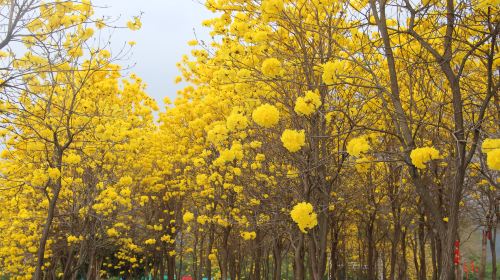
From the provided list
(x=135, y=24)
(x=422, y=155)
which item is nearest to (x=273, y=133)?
(x=135, y=24)

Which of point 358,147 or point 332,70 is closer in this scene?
point 332,70

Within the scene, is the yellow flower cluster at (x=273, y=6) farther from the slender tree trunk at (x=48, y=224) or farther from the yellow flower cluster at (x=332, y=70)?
the slender tree trunk at (x=48, y=224)

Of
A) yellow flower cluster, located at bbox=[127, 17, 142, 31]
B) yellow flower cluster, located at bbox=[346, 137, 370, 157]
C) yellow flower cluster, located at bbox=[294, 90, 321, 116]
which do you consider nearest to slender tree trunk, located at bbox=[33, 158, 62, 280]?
yellow flower cluster, located at bbox=[127, 17, 142, 31]

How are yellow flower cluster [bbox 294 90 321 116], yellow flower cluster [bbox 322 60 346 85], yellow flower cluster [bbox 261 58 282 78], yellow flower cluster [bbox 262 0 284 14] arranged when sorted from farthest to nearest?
yellow flower cluster [bbox 262 0 284 14] → yellow flower cluster [bbox 261 58 282 78] → yellow flower cluster [bbox 294 90 321 116] → yellow flower cluster [bbox 322 60 346 85]

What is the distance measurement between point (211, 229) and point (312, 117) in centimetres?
630

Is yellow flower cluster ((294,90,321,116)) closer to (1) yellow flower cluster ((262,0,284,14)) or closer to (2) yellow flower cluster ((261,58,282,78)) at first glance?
(2) yellow flower cluster ((261,58,282,78))

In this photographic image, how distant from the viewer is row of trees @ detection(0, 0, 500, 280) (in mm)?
4109

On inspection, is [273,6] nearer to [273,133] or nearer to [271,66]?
[271,66]

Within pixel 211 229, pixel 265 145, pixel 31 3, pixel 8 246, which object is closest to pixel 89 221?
pixel 8 246

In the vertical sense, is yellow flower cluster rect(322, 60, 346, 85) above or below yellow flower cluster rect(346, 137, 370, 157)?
above

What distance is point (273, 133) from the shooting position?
805cm

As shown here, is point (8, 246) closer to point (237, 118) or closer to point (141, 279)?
point (237, 118)

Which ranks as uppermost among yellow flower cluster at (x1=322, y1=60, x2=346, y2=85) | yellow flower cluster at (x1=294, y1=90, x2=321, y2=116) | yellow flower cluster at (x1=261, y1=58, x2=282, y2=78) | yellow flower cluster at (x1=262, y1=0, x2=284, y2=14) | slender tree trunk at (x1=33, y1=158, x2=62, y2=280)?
yellow flower cluster at (x1=262, y1=0, x2=284, y2=14)

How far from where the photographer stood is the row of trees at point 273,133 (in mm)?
4109
